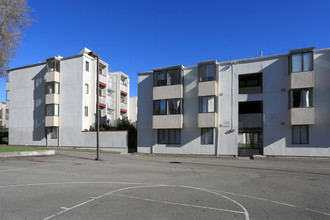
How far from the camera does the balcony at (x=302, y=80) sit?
2038 cm

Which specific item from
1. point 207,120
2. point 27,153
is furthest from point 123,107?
point 27,153

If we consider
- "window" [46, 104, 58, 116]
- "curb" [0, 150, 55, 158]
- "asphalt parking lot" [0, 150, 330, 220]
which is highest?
"window" [46, 104, 58, 116]

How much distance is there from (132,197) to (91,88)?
28328 millimetres

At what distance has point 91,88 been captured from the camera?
33.1 m

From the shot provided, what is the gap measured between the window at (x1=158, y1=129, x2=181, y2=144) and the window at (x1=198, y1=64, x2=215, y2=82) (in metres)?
6.33

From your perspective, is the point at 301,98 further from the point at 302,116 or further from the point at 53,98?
the point at 53,98

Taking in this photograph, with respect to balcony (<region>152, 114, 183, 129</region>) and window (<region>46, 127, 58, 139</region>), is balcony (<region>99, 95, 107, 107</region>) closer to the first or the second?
window (<region>46, 127, 58, 139</region>)

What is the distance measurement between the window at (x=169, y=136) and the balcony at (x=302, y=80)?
39.7 ft

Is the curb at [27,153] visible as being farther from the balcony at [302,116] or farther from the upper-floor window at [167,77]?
the balcony at [302,116]

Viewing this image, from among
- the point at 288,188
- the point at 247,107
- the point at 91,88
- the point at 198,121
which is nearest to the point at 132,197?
the point at 288,188

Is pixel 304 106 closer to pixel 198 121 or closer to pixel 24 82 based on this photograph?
pixel 198 121

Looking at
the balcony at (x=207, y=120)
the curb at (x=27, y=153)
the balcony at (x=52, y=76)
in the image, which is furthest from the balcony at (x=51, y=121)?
the balcony at (x=207, y=120)

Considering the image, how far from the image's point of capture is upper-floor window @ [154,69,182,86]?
2550 cm

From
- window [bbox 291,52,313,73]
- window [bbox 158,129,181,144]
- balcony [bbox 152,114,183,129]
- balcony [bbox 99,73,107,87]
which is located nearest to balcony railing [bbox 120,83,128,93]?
balcony [bbox 99,73,107,87]
